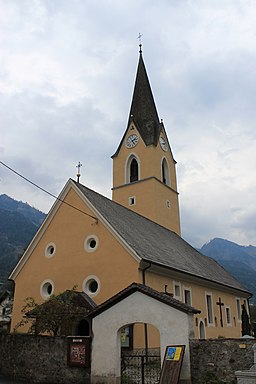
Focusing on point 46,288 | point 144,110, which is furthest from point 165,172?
point 46,288

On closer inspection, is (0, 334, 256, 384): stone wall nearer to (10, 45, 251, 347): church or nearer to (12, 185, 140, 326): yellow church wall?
(10, 45, 251, 347): church

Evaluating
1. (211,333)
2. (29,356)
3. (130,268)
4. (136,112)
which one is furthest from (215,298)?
(136,112)

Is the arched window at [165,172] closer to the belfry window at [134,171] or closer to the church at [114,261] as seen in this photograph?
the belfry window at [134,171]

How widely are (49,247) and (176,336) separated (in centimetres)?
1280

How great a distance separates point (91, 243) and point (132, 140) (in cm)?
1706

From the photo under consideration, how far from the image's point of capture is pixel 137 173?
117ft

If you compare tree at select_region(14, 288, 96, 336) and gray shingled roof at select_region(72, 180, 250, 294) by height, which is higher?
gray shingled roof at select_region(72, 180, 250, 294)

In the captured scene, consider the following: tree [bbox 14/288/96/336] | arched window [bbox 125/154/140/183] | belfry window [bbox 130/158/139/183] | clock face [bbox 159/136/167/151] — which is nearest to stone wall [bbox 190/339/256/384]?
tree [bbox 14/288/96/336]

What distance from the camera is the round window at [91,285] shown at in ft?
67.2

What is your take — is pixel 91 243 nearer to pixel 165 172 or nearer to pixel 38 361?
pixel 38 361

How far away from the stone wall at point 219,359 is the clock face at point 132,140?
26.0 meters

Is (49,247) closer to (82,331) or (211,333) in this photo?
(82,331)

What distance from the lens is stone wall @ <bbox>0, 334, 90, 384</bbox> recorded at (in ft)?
45.6

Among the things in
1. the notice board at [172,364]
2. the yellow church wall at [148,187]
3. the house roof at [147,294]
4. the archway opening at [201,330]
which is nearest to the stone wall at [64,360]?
the notice board at [172,364]
